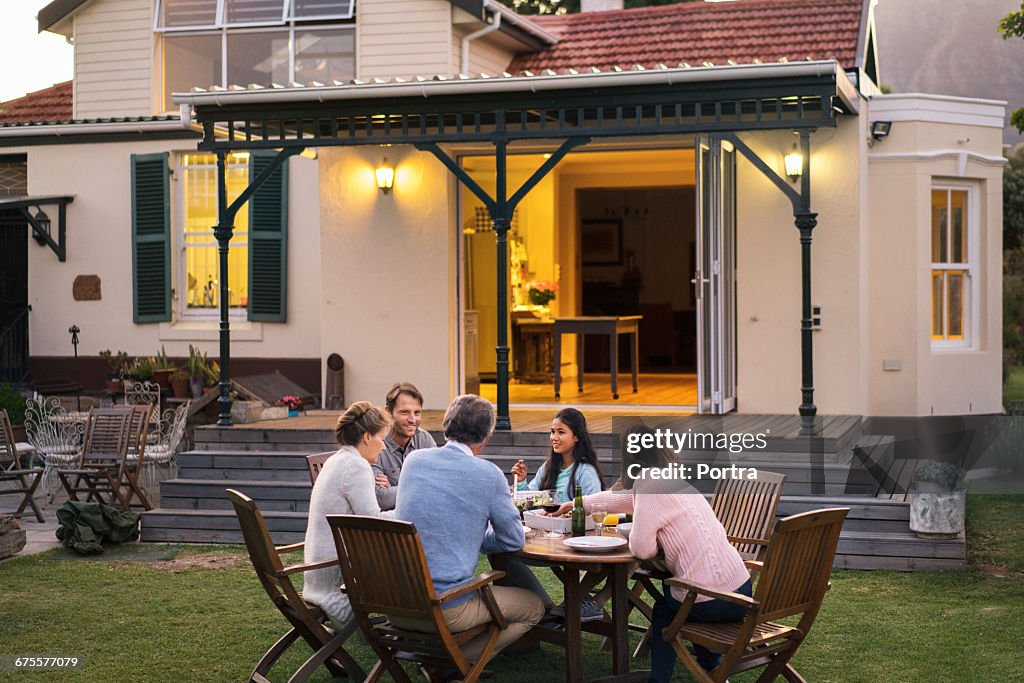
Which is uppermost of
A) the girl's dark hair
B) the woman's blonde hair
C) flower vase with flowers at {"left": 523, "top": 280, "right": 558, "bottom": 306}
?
flower vase with flowers at {"left": 523, "top": 280, "right": 558, "bottom": 306}

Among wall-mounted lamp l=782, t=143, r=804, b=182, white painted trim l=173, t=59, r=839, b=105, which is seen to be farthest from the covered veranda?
wall-mounted lamp l=782, t=143, r=804, b=182

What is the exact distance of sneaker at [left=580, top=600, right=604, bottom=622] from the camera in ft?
20.5

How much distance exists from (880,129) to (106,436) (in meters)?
7.44

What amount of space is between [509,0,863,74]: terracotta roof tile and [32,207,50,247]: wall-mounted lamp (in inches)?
223

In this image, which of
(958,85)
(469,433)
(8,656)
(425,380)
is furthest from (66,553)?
(958,85)

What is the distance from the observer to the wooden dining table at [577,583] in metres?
5.40

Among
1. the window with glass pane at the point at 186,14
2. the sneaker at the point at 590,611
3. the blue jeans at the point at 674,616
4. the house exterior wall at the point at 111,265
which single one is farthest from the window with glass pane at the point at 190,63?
the blue jeans at the point at 674,616

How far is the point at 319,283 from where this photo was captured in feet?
45.4

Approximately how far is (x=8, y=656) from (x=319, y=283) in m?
7.64

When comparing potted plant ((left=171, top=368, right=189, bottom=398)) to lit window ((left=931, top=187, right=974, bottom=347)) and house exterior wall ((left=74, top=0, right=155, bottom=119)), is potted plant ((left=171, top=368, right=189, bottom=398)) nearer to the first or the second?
house exterior wall ((left=74, top=0, right=155, bottom=119))

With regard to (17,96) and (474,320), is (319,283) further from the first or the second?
(17,96)

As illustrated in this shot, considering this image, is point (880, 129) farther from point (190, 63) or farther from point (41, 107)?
point (41, 107)

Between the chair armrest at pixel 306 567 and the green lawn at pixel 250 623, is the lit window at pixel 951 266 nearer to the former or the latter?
the green lawn at pixel 250 623

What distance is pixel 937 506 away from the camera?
817 cm
